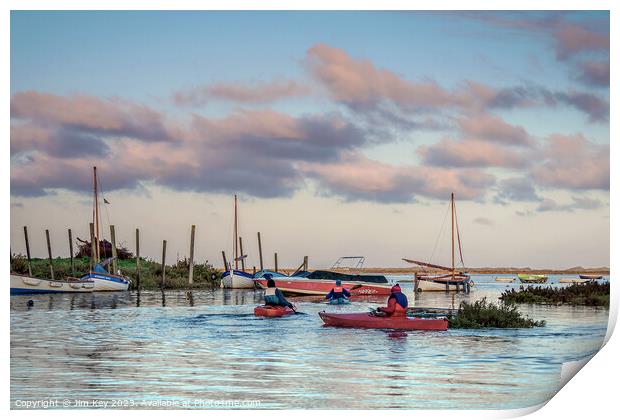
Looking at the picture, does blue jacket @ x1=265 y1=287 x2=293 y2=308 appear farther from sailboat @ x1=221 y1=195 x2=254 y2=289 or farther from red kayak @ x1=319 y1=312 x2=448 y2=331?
sailboat @ x1=221 y1=195 x2=254 y2=289

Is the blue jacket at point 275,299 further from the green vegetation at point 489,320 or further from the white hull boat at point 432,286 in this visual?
the white hull boat at point 432,286

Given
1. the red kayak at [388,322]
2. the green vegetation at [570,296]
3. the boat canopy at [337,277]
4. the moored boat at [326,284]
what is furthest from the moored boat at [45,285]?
the red kayak at [388,322]

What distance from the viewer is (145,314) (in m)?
33.8

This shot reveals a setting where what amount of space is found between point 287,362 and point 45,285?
107ft

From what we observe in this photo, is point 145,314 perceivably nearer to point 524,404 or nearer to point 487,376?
point 487,376

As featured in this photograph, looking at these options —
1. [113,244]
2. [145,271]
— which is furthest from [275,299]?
[145,271]

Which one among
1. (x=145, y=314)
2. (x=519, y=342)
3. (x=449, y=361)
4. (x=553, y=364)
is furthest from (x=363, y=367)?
(x=145, y=314)

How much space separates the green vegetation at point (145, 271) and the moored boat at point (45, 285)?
5150mm

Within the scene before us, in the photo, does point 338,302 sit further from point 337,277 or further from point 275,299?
point 275,299

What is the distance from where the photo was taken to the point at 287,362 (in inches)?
767

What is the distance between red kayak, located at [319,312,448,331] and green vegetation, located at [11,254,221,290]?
109 ft

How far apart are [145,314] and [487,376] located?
18.9 metres
